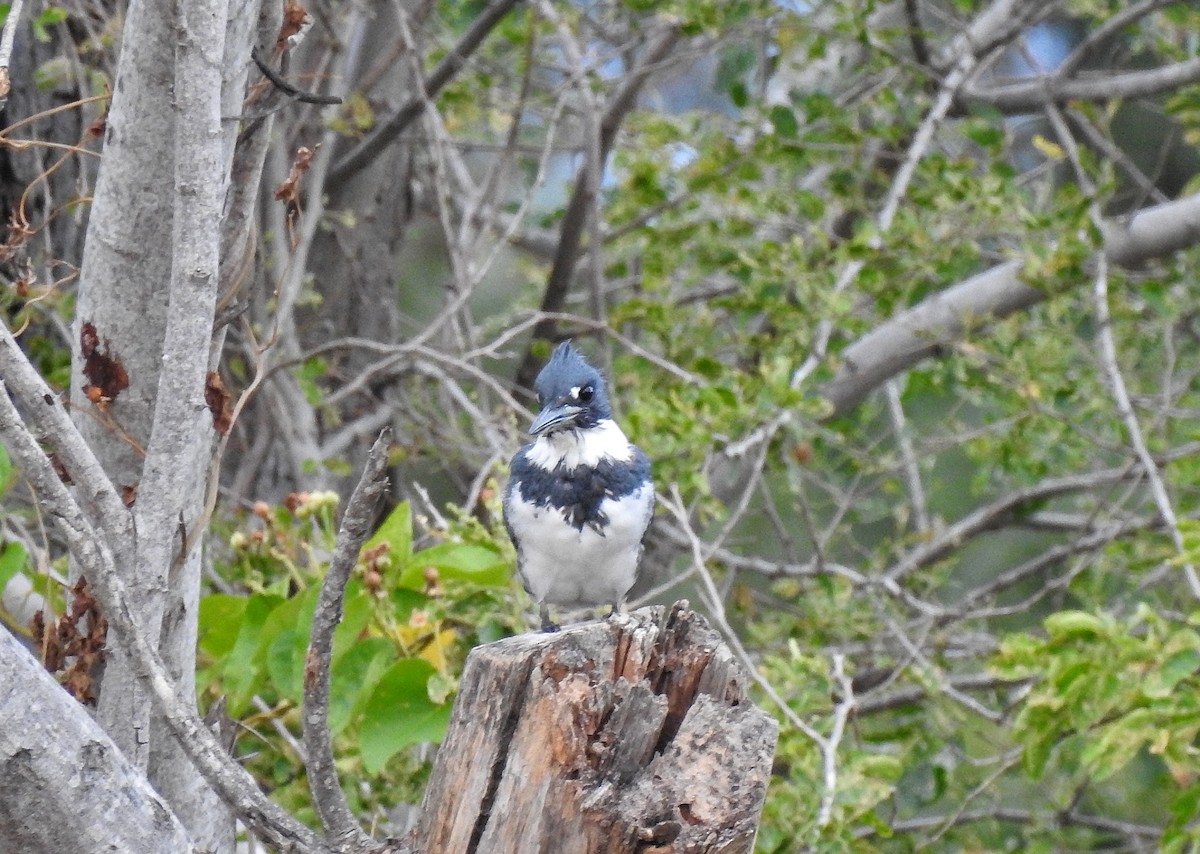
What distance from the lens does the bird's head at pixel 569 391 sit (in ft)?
9.50

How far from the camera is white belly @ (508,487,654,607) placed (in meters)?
2.87

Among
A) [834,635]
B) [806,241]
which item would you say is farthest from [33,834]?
[806,241]

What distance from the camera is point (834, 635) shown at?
177 inches

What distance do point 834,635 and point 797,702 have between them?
52.2 inches

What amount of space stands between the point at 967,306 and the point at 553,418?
7.69 ft

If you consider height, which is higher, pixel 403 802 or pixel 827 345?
pixel 827 345

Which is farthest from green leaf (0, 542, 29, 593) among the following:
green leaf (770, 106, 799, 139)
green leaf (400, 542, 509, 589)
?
green leaf (770, 106, 799, 139)

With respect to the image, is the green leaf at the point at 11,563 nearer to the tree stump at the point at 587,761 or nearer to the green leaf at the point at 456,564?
the green leaf at the point at 456,564

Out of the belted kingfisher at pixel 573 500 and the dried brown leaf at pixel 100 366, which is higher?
the dried brown leaf at pixel 100 366

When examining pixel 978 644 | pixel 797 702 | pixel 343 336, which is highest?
pixel 343 336

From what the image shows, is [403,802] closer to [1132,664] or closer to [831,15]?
[1132,664]

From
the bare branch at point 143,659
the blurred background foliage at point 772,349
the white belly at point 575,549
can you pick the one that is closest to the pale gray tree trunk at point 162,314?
the bare branch at point 143,659

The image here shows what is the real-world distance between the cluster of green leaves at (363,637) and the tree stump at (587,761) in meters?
0.72

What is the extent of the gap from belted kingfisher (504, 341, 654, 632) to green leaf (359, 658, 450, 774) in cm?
39
